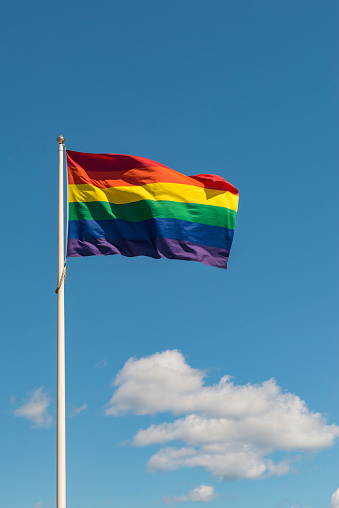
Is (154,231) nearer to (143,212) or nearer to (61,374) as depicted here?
(143,212)

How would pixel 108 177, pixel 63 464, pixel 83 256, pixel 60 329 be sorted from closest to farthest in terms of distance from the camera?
1. pixel 63 464
2. pixel 60 329
3. pixel 83 256
4. pixel 108 177

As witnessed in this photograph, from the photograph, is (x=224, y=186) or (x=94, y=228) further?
(x=224, y=186)

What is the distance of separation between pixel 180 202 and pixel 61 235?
17.5 ft

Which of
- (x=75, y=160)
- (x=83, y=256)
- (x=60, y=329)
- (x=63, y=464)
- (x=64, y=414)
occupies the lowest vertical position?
(x=63, y=464)

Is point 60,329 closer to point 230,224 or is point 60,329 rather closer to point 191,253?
point 191,253

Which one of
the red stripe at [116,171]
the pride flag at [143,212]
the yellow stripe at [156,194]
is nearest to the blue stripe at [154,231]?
the pride flag at [143,212]

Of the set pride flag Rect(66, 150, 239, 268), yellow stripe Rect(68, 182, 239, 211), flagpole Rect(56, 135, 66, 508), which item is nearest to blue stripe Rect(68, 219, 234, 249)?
pride flag Rect(66, 150, 239, 268)

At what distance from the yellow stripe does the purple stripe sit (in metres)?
1.61

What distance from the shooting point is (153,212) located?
1019 inches

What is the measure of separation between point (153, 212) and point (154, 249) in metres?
1.39

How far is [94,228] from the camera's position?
81.6 ft

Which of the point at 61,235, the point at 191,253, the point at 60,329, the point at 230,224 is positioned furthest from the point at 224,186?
the point at 60,329

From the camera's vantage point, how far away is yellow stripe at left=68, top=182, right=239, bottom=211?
82.8ft

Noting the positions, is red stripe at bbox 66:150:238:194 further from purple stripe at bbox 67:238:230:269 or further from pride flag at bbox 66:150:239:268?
purple stripe at bbox 67:238:230:269
